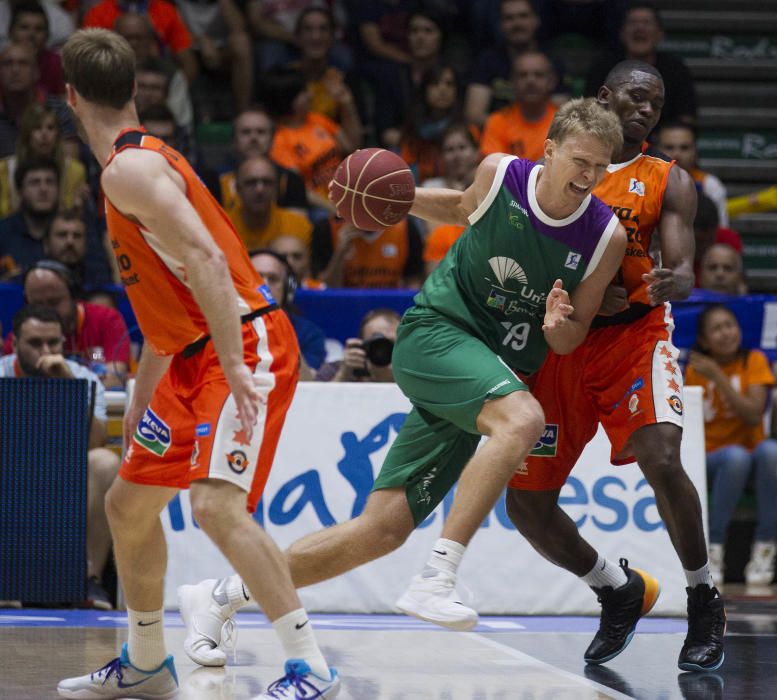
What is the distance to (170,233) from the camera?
383cm

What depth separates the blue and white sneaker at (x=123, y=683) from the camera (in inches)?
167

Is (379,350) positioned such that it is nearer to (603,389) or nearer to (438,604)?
(603,389)

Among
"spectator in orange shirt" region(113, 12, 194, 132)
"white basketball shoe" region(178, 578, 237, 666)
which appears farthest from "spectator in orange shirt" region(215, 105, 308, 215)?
"white basketball shoe" region(178, 578, 237, 666)

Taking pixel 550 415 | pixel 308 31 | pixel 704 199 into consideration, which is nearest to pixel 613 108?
pixel 550 415

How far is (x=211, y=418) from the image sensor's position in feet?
13.0

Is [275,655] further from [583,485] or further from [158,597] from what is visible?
[583,485]

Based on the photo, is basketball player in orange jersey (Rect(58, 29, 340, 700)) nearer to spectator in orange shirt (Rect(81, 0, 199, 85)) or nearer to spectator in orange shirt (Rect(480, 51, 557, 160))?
spectator in orange shirt (Rect(480, 51, 557, 160))

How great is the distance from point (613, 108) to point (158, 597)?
8.41 feet

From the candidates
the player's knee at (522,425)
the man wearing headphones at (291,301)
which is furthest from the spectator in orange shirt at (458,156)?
the player's knee at (522,425)

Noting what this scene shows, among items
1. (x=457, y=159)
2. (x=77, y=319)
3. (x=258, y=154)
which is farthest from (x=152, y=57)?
(x=77, y=319)

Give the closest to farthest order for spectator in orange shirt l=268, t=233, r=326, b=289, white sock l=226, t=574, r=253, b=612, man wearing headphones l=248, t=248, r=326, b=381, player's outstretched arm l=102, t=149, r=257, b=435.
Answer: player's outstretched arm l=102, t=149, r=257, b=435, white sock l=226, t=574, r=253, b=612, man wearing headphones l=248, t=248, r=326, b=381, spectator in orange shirt l=268, t=233, r=326, b=289

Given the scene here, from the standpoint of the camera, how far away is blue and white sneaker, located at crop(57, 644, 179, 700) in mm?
4238

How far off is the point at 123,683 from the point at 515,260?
1972 millimetres

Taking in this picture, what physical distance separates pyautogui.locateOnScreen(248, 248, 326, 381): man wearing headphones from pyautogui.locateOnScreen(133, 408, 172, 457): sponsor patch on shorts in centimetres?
335
